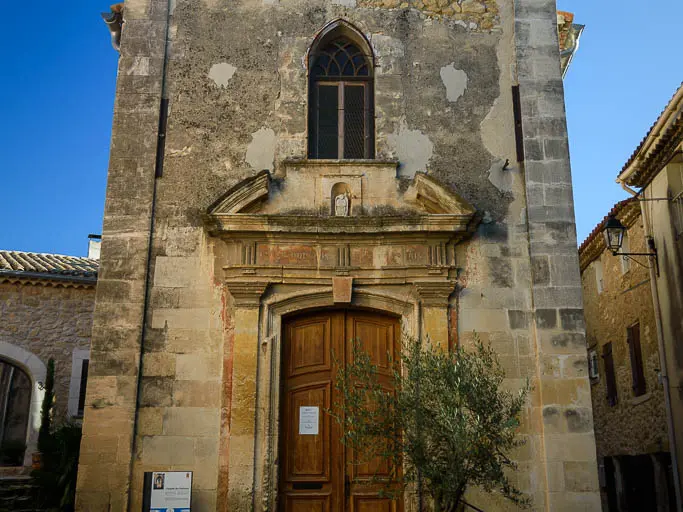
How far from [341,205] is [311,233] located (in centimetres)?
51

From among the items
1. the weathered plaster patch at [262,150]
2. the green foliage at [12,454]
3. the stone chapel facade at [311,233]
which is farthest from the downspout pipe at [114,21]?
the green foliage at [12,454]

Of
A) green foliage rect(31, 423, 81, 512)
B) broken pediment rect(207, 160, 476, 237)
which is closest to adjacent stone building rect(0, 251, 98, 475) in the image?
green foliage rect(31, 423, 81, 512)

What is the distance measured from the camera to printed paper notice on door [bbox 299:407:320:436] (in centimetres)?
792

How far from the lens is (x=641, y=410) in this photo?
1436 cm

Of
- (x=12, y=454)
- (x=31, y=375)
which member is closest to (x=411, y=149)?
(x=31, y=375)

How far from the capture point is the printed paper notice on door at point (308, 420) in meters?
Result: 7.92

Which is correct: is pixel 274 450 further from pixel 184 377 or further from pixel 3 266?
pixel 3 266

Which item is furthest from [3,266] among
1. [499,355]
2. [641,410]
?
[641,410]

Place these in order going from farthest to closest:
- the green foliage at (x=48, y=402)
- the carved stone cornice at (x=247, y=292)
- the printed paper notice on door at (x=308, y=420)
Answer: the green foliage at (x=48, y=402)
the carved stone cornice at (x=247, y=292)
the printed paper notice on door at (x=308, y=420)

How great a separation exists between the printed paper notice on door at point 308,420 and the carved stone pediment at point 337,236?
134 cm

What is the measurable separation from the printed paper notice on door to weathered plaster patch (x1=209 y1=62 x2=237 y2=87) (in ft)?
12.5

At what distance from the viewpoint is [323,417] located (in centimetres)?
795

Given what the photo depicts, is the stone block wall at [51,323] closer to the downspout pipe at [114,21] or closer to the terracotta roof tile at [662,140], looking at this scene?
the downspout pipe at [114,21]

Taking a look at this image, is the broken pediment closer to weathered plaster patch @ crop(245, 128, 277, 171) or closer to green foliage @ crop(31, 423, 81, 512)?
weathered plaster patch @ crop(245, 128, 277, 171)
